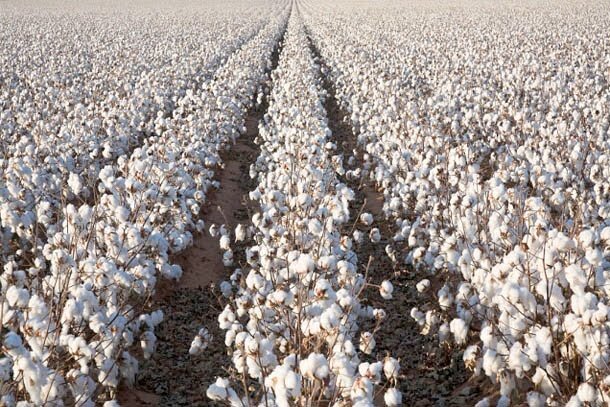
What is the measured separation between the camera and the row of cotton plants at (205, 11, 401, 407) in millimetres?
4227

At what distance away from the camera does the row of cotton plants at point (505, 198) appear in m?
4.91

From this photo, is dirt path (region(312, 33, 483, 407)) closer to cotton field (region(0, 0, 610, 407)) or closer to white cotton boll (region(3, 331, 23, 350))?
cotton field (region(0, 0, 610, 407))

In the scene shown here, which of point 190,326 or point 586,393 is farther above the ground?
point 586,393

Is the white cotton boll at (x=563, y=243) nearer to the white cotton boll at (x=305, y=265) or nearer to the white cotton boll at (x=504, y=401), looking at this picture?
the white cotton boll at (x=504, y=401)

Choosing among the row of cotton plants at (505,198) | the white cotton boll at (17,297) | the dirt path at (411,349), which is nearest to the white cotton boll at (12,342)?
the white cotton boll at (17,297)

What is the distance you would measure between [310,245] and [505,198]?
2.21 metres

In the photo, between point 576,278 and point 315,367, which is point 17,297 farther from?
point 576,278

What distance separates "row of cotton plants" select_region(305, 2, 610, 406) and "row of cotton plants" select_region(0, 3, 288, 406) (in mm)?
2869

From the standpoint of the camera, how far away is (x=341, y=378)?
428 cm

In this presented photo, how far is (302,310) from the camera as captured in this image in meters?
5.20

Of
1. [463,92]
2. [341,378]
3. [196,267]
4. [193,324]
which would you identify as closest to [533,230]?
[341,378]

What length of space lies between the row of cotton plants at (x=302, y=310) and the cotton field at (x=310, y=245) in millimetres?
26

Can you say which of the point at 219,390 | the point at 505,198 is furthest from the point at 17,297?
the point at 505,198

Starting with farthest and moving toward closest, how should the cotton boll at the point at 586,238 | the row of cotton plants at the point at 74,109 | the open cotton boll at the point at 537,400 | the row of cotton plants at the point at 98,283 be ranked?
1. the row of cotton plants at the point at 74,109
2. the cotton boll at the point at 586,238
3. the open cotton boll at the point at 537,400
4. the row of cotton plants at the point at 98,283
